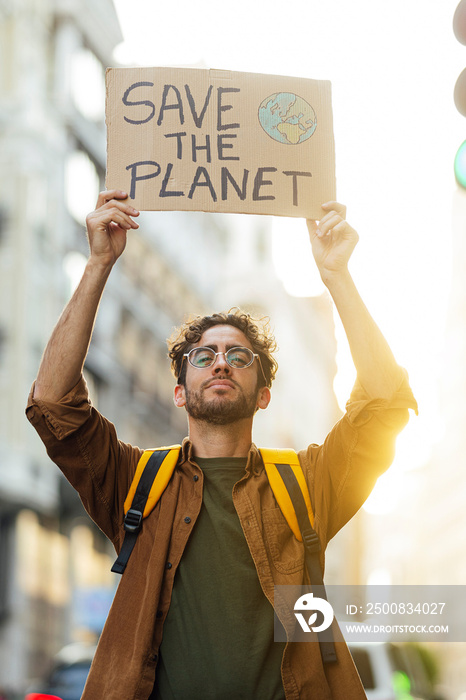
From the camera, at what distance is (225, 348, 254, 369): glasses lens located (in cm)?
407

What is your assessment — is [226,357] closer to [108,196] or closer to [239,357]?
[239,357]

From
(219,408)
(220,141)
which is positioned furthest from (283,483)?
(220,141)

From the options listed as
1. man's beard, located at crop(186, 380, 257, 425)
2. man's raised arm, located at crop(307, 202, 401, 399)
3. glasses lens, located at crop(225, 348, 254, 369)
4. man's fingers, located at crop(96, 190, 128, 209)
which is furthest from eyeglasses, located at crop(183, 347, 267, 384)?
man's fingers, located at crop(96, 190, 128, 209)

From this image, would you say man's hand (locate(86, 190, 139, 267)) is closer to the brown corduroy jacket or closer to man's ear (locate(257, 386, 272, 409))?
the brown corduroy jacket

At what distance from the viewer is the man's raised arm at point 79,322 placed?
3734 mm

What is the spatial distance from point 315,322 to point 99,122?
167 feet

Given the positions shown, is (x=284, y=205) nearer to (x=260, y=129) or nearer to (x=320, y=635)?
(x=260, y=129)

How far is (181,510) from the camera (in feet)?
12.3

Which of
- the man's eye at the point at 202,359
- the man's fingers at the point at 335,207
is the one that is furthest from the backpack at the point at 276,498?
the man's fingers at the point at 335,207

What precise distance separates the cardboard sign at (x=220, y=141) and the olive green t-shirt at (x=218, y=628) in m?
1.29

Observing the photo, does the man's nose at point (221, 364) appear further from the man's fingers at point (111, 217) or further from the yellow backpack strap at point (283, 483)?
the man's fingers at point (111, 217)

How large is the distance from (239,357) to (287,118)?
1039 mm

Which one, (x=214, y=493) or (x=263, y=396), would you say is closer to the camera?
(x=214, y=493)

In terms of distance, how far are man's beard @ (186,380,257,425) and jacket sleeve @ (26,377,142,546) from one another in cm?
31
